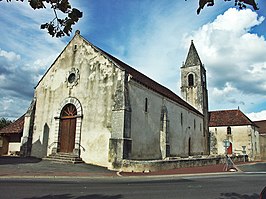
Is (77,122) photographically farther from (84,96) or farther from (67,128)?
(84,96)

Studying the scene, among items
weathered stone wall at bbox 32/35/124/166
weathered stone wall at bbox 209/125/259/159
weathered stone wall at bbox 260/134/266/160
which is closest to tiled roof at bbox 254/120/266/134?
weathered stone wall at bbox 260/134/266/160

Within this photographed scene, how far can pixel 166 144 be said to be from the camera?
20.5m

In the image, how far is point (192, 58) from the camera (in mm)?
40406

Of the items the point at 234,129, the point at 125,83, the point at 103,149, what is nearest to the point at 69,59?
the point at 125,83

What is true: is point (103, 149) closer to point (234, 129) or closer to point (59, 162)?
point (59, 162)

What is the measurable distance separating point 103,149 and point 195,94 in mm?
24870

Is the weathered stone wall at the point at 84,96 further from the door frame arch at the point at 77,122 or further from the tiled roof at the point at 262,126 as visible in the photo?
the tiled roof at the point at 262,126

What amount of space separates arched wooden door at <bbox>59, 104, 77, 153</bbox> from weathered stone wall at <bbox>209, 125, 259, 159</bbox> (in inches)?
1006

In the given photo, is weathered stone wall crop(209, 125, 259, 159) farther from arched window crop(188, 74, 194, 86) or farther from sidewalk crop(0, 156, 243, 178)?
sidewalk crop(0, 156, 243, 178)

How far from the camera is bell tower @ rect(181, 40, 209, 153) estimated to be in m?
36.8

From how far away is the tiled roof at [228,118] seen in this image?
119ft

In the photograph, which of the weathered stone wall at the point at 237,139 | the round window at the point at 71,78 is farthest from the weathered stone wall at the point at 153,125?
the weathered stone wall at the point at 237,139

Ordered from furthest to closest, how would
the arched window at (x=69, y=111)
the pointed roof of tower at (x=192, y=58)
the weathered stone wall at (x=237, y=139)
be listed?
the pointed roof of tower at (x=192, y=58) < the weathered stone wall at (x=237, y=139) < the arched window at (x=69, y=111)

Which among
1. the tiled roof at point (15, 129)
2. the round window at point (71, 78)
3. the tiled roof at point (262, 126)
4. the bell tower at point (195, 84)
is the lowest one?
the tiled roof at point (15, 129)
